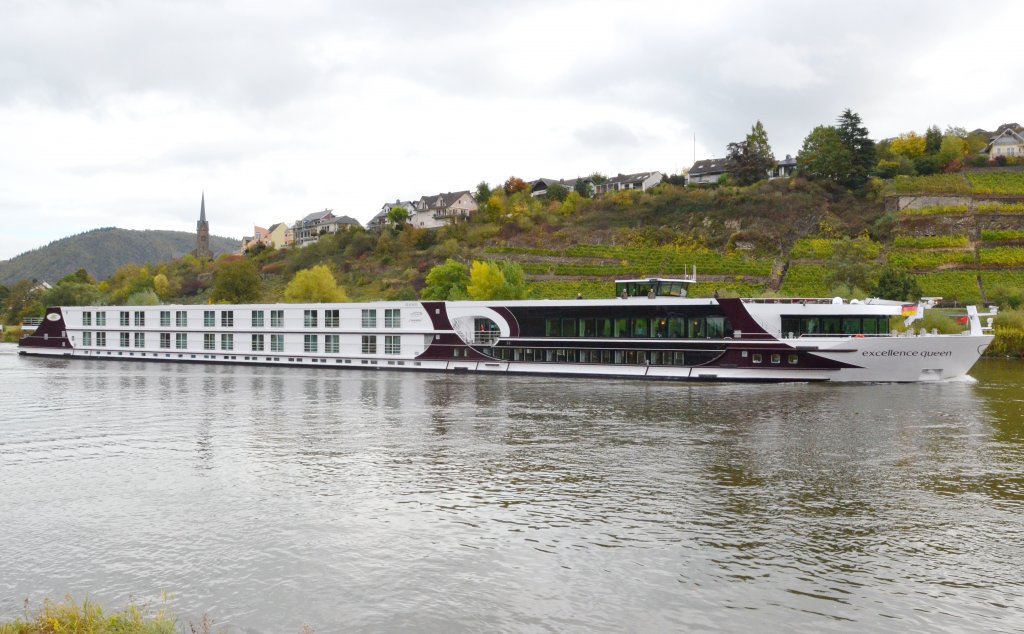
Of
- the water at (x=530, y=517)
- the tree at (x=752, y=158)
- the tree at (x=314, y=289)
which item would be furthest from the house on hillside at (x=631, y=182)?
the water at (x=530, y=517)

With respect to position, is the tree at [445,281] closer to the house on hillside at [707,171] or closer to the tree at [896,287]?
the tree at [896,287]

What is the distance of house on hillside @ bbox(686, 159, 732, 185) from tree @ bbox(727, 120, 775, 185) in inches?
194

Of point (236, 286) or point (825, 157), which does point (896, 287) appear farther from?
point (236, 286)

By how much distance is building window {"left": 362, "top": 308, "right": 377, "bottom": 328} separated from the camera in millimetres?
60969

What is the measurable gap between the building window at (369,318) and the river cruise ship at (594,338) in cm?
8

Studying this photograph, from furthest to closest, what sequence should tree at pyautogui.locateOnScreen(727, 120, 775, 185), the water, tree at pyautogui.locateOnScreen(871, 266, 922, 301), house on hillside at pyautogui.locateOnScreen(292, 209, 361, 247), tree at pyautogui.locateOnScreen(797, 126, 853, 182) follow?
house on hillside at pyautogui.locateOnScreen(292, 209, 361, 247)
tree at pyautogui.locateOnScreen(727, 120, 775, 185)
tree at pyautogui.locateOnScreen(797, 126, 853, 182)
tree at pyautogui.locateOnScreen(871, 266, 922, 301)
the water

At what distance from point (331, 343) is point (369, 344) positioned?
3694 mm

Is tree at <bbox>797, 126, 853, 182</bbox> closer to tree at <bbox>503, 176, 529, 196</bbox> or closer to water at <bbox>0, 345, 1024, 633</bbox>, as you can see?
tree at <bbox>503, 176, 529, 196</bbox>

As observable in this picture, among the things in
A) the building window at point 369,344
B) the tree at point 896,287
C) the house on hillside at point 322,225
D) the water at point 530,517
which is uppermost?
the house on hillside at point 322,225

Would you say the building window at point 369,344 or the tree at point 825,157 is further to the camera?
the tree at point 825,157

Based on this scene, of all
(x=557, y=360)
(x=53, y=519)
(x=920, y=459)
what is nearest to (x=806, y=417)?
(x=920, y=459)

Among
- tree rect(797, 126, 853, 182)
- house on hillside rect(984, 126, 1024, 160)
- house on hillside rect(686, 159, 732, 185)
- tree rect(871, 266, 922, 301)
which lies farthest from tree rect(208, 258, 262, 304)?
house on hillside rect(984, 126, 1024, 160)

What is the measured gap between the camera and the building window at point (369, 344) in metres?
61.3

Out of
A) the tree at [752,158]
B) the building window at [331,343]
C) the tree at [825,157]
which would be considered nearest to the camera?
the building window at [331,343]
